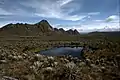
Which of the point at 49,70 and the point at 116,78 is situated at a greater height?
the point at 49,70

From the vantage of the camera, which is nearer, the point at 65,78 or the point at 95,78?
the point at 65,78

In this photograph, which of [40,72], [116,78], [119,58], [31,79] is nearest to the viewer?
[31,79]

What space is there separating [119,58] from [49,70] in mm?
17061

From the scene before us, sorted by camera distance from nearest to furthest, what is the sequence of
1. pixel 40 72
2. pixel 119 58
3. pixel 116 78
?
pixel 40 72, pixel 116 78, pixel 119 58

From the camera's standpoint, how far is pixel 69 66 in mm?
12375

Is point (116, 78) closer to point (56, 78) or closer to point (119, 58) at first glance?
point (56, 78)

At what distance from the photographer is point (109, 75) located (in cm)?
1548

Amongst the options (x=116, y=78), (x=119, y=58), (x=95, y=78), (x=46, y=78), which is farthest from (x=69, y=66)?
(x=119, y=58)

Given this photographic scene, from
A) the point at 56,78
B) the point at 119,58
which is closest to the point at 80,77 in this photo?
the point at 56,78

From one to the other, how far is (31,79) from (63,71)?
92.4 inches

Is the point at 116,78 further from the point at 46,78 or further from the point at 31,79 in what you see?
the point at 31,79

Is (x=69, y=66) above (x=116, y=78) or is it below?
above

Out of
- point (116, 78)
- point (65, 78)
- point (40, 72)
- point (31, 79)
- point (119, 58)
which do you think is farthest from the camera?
point (119, 58)

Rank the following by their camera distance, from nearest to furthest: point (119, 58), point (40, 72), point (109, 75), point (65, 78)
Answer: point (65, 78)
point (40, 72)
point (109, 75)
point (119, 58)
